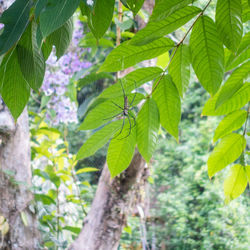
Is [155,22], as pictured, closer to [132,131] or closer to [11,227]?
[132,131]

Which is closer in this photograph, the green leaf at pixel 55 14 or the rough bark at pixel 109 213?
the green leaf at pixel 55 14

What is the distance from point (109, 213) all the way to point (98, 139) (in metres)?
0.59

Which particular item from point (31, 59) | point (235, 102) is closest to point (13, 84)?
point (31, 59)

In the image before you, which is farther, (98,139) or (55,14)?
(98,139)

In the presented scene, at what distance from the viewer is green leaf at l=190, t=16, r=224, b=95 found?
0.28m

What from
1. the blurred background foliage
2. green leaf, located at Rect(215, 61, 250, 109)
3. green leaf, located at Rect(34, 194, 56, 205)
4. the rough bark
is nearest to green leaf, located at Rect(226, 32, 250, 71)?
green leaf, located at Rect(215, 61, 250, 109)

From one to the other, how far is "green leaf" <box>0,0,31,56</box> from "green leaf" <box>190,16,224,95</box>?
144mm

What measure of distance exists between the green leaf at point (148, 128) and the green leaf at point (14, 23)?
0.15 metres

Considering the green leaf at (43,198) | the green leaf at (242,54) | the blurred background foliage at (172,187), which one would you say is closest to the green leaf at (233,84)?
the green leaf at (242,54)

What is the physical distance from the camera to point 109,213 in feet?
2.92

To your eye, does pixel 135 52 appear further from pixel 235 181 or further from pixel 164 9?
pixel 235 181

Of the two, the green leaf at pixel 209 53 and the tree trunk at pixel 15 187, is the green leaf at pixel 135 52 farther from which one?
the tree trunk at pixel 15 187

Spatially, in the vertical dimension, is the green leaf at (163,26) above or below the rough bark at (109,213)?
above

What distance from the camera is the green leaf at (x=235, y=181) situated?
0.39 metres
